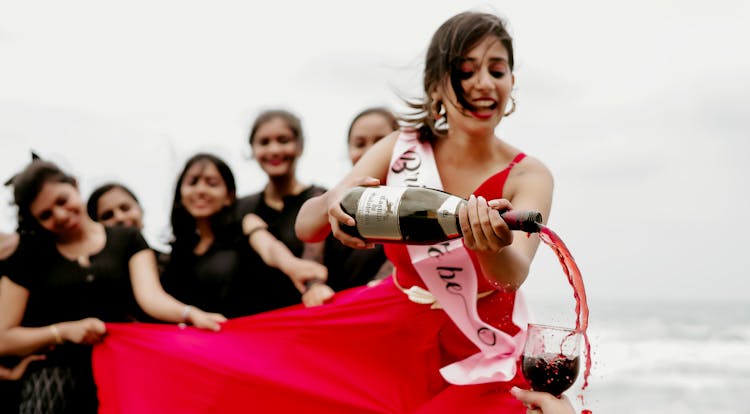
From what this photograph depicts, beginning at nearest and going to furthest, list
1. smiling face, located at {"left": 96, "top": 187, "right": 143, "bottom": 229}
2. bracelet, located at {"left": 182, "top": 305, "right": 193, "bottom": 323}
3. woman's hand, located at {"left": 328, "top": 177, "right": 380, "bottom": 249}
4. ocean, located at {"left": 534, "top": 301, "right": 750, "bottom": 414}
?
woman's hand, located at {"left": 328, "top": 177, "right": 380, "bottom": 249}, bracelet, located at {"left": 182, "top": 305, "right": 193, "bottom": 323}, smiling face, located at {"left": 96, "top": 187, "right": 143, "bottom": 229}, ocean, located at {"left": 534, "top": 301, "right": 750, "bottom": 414}

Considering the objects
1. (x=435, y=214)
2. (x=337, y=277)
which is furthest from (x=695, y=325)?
(x=435, y=214)

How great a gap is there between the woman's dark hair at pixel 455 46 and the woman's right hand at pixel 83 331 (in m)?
1.91

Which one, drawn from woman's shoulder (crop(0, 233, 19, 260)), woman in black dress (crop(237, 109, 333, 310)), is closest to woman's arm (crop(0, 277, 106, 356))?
woman's shoulder (crop(0, 233, 19, 260))

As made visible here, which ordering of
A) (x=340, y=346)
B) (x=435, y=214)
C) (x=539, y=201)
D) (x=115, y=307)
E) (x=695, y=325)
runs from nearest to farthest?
(x=435, y=214) < (x=539, y=201) < (x=340, y=346) < (x=115, y=307) < (x=695, y=325)

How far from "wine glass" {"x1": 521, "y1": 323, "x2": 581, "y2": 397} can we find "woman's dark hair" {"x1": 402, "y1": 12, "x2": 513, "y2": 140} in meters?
1.04

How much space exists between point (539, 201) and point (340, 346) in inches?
44.9

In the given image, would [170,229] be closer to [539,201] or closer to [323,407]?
[323,407]

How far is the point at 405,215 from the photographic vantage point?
2477 mm

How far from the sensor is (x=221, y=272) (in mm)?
4570

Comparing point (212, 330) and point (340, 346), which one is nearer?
point (340, 346)

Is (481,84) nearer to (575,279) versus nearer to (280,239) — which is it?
(575,279)

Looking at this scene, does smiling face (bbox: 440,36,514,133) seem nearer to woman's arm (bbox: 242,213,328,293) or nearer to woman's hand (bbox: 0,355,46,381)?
woman's arm (bbox: 242,213,328,293)

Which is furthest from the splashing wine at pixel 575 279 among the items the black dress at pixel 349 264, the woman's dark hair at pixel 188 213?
the woman's dark hair at pixel 188 213

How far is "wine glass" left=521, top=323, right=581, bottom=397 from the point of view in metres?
2.18
